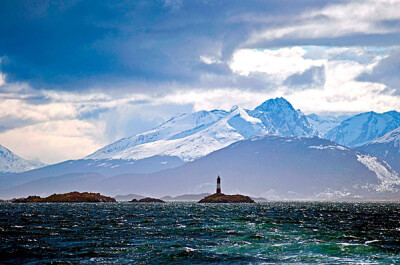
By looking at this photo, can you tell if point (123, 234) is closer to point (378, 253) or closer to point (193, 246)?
point (193, 246)

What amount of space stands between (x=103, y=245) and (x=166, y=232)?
2129 centimetres

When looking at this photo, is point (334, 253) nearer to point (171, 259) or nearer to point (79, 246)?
point (171, 259)

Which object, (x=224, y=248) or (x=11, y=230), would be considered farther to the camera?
(x=11, y=230)

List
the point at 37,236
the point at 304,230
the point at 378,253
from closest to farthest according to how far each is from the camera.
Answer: the point at 378,253 → the point at 37,236 → the point at 304,230

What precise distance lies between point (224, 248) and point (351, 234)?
2938 centimetres

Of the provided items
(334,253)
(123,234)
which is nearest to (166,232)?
(123,234)

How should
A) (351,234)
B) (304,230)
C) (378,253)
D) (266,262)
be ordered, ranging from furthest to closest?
(304,230), (351,234), (378,253), (266,262)

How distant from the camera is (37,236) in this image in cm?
8944

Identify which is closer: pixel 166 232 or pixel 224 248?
pixel 224 248

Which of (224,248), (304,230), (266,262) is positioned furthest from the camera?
(304,230)

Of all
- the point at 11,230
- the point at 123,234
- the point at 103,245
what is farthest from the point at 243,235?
the point at 11,230

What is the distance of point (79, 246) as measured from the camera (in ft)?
252

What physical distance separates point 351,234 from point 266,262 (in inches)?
1386

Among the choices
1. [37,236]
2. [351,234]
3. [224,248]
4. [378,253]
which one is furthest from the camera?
[351,234]
